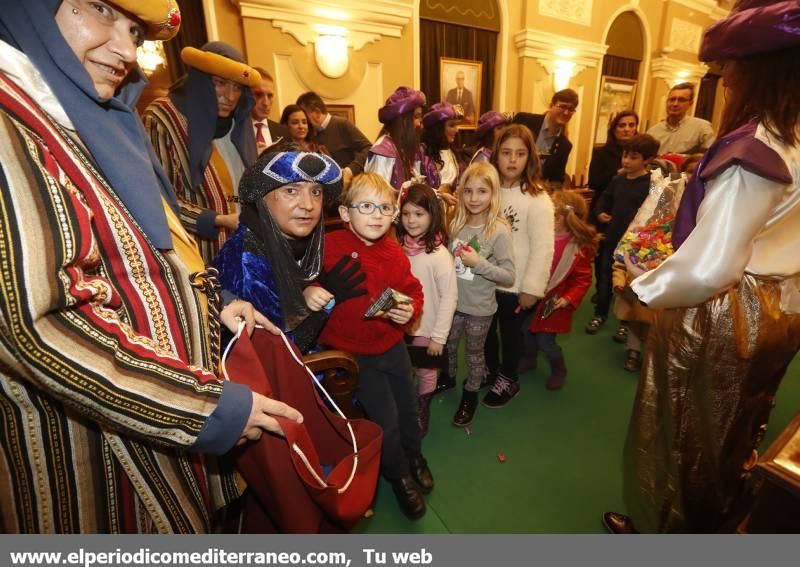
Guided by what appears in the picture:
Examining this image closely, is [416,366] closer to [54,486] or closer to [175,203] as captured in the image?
[175,203]

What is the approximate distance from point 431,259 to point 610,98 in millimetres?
10164

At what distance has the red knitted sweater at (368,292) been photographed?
1.74 metres

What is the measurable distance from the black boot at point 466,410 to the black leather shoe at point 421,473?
0.46 meters

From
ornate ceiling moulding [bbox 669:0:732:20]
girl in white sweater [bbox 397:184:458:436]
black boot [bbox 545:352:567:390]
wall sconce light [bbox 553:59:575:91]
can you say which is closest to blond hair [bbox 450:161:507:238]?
girl in white sweater [bbox 397:184:458:436]

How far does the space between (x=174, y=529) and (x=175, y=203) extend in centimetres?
98

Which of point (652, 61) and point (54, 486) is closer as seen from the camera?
point (54, 486)

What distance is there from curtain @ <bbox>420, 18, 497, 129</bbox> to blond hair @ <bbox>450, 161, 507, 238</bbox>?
5.36 meters

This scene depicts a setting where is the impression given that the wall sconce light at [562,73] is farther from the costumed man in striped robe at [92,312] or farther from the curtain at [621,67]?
the costumed man in striped robe at [92,312]

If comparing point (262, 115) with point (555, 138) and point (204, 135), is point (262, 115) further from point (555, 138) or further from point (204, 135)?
point (555, 138)

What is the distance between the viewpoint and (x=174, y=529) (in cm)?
98

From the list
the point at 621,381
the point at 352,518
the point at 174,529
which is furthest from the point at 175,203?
the point at 621,381

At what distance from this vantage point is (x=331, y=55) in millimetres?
5652

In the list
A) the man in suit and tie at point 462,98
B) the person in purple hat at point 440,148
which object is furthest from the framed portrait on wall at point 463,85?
the person in purple hat at point 440,148

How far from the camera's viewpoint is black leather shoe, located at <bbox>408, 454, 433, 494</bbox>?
2.02m
